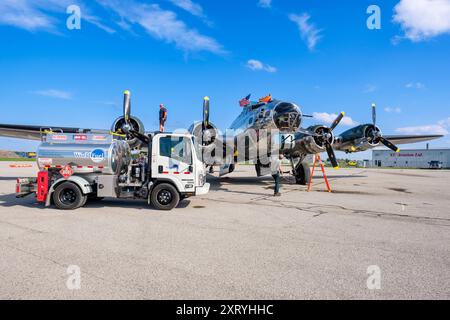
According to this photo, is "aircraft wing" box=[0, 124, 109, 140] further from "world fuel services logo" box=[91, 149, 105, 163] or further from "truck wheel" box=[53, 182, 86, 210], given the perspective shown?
"world fuel services logo" box=[91, 149, 105, 163]

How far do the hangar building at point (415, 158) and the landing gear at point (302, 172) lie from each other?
2743 inches

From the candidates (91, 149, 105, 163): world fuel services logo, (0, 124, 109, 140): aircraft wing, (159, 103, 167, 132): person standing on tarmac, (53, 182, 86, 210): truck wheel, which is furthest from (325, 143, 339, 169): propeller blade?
(0, 124, 109, 140): aircraft wing

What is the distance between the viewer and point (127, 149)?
1045cm

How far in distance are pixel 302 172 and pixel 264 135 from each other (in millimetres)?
4295

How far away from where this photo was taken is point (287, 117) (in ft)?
44.7

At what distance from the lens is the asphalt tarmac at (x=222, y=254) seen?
3.35 meters

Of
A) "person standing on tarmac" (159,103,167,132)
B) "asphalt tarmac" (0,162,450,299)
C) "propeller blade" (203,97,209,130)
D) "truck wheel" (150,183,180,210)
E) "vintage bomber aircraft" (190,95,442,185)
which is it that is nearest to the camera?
"asphalt tarmac" (0,162,450,299)

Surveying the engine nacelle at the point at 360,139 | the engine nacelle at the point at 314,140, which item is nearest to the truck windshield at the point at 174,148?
the engine nacelle at the point at 314,140

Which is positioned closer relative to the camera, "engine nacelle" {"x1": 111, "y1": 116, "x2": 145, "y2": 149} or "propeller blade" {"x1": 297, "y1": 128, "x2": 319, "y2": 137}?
"engine nacelle" {"x1": 111, "y1": 116, "x2": 145, "y2": 149}

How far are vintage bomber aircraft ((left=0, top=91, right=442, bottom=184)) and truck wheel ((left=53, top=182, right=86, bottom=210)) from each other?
12.8 ft

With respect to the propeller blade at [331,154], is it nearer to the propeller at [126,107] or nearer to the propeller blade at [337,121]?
the propeller blade at [337,121]

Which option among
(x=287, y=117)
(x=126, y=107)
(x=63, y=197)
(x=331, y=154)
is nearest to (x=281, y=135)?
(x=287, y=117)

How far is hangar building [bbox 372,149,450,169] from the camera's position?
223 ft
